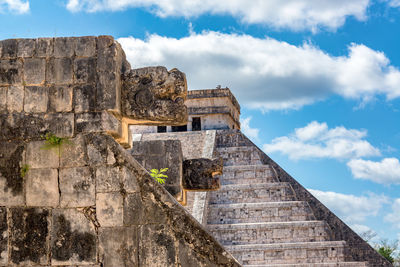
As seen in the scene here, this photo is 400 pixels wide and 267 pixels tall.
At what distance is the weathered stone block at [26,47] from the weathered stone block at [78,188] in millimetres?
1153

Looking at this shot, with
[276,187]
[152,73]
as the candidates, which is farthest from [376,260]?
[152,73]

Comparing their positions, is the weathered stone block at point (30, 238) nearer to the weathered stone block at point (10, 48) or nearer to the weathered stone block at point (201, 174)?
the weathered stone block at point (10, 48)

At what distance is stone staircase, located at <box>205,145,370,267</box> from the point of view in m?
15.0

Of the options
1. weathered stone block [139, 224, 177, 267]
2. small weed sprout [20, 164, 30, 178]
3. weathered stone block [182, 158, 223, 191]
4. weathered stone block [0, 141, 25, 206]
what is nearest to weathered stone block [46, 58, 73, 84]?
weathered stone block [0, 141, 25, 206]

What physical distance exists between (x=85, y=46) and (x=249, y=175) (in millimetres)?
13416

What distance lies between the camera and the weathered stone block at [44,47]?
5254 millimetres

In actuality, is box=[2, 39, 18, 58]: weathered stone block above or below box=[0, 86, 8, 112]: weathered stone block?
above

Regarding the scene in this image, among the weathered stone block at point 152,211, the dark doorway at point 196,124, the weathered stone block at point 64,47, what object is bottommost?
the weathered stone block at point 152,211

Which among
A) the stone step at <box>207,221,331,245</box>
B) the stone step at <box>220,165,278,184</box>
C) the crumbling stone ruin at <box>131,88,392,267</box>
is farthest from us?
the stone step at <box>220,165,278,184</box>

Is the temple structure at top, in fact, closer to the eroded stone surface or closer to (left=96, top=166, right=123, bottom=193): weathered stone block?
the eroded stone surface

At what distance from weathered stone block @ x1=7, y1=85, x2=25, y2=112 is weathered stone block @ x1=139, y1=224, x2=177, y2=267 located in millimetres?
1577

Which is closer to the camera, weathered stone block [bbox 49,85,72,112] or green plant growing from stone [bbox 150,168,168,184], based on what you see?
weathered stone block [bbox 49,85,72,112]

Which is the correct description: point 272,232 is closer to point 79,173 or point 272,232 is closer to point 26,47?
point 79,173

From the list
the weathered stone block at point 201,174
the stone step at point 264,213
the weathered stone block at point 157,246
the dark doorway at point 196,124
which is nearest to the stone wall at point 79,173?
the weathered stone block at point 157,246
